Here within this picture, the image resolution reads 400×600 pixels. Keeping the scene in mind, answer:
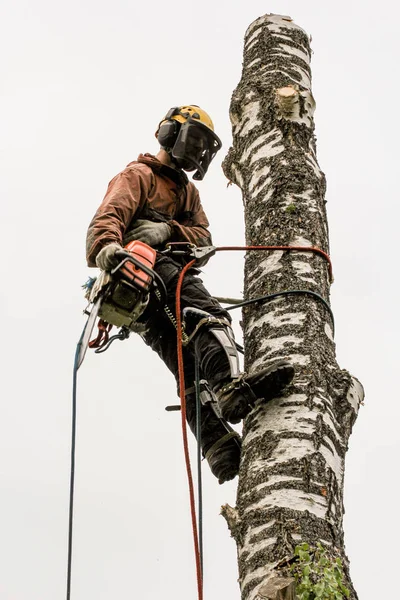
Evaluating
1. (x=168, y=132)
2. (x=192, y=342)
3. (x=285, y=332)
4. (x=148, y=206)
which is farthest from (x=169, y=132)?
(x=285, y=332)

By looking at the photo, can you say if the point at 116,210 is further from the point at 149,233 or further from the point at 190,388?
the point at 190,388

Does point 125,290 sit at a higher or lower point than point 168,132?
lower

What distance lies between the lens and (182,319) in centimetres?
442

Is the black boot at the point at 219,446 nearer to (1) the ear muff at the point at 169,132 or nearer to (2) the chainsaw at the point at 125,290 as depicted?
(2) the chainsaw at the point at 125,290

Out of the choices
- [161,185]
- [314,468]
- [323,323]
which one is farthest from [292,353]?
[161,185]

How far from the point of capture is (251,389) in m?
3.48

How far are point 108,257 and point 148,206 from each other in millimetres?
811

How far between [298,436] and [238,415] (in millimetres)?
377

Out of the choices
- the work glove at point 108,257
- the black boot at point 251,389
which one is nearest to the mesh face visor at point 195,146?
the work glove at point 108,257

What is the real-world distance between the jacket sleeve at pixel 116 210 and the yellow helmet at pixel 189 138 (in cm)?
29

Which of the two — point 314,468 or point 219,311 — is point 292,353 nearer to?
point 314,468

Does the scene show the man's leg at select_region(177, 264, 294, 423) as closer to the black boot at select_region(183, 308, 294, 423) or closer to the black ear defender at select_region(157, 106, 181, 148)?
the black boot at select_region(183, 308, 294, 423)

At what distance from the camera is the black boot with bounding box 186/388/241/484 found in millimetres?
4320

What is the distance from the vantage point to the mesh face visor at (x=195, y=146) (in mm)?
5133
